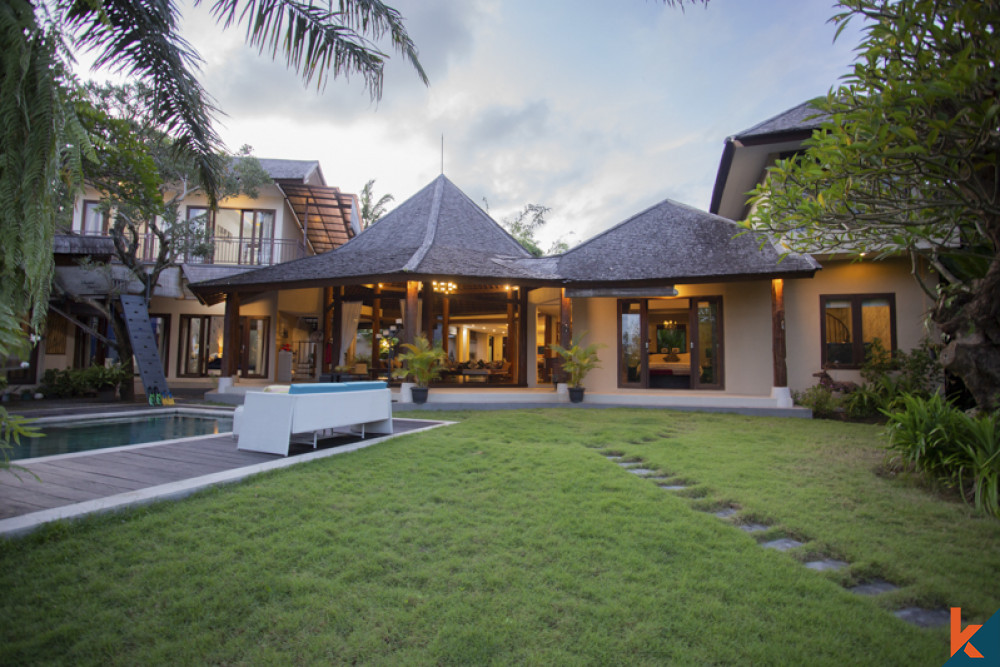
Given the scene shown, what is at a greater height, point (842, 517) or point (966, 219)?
point (966, 219)

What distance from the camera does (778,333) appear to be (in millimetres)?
10234

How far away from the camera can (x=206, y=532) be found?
3.10m

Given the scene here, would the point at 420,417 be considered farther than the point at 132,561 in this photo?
Yes

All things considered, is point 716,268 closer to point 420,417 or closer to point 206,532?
point 420,417

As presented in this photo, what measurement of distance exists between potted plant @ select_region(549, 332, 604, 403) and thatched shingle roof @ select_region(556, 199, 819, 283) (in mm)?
1647

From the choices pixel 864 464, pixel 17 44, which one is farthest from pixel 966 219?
pixel 17 44

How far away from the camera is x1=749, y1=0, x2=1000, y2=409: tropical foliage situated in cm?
307

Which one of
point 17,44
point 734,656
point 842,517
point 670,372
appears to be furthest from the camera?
point 670,372

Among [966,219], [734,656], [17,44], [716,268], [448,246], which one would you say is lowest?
[734,656]

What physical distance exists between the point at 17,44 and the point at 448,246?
1168cm

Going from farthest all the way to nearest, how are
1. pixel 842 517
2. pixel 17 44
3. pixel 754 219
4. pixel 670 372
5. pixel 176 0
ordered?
pixel 670 372, pixel 754 219, pixel 842 517, pixel 176 0, pixel 17 44

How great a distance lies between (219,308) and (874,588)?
18.5m

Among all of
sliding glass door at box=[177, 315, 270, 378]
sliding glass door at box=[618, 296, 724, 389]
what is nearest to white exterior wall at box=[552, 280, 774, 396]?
sliding glass door at box=[618, 296, 724, 389]

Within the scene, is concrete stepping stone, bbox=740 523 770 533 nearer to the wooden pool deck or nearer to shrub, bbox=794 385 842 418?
the wooden pool deck
